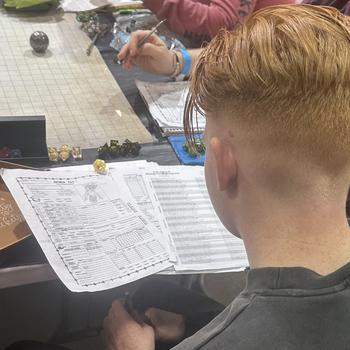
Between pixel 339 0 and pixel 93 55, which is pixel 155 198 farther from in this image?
pixel 339 0

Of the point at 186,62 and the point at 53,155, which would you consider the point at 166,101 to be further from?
the point at 53,155

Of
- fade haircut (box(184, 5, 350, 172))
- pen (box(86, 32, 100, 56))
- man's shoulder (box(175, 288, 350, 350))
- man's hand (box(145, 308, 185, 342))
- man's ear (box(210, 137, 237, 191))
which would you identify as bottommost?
man's hand (box(145, 308, 185, 342))

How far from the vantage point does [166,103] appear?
4.46ft

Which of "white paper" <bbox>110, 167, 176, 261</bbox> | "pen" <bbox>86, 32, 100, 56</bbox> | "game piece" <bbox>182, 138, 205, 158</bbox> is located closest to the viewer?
"white paper" <bbox>110, 167, 176, 261</bbox>

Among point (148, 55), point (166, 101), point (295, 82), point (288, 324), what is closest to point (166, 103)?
point (166, 101)

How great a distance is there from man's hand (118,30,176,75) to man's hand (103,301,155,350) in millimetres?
677

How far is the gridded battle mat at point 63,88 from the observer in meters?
1.24

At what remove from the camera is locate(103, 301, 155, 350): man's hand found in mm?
942

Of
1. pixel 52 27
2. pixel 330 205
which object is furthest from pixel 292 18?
pixel 52 27

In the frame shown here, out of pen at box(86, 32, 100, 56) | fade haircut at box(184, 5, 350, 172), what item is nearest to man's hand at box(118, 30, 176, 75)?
pen at box(86, 32, 100, 56)

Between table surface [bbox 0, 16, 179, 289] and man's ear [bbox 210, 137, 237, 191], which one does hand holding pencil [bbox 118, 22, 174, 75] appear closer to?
table surface [bbox 0, 16, 179, 289]

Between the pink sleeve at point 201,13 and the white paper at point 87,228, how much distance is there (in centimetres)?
77

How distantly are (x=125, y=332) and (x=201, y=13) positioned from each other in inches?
40.8

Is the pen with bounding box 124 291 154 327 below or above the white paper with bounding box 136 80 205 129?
below
